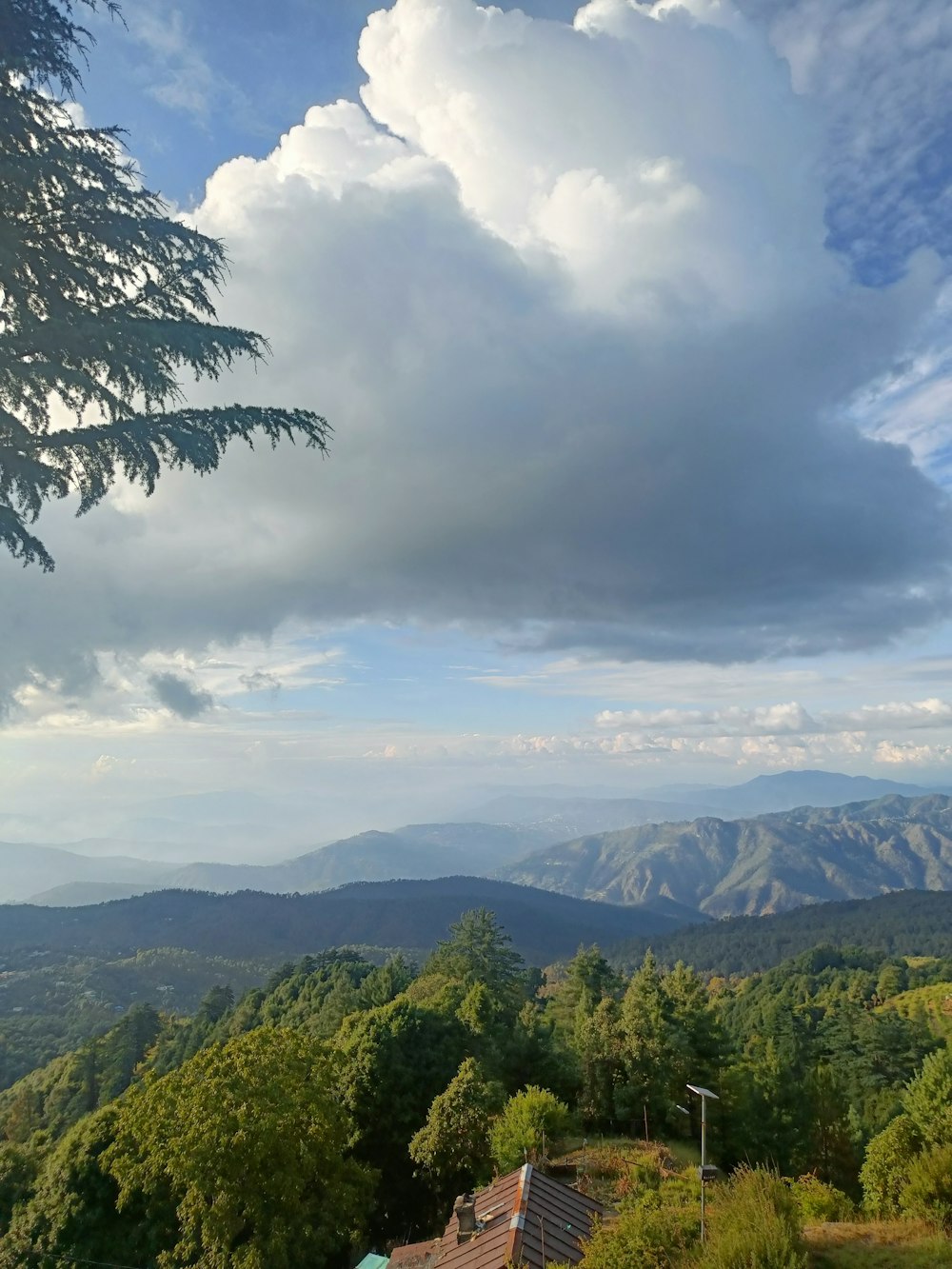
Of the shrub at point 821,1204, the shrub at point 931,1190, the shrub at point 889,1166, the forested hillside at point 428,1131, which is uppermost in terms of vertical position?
the shrub at point 931,1190

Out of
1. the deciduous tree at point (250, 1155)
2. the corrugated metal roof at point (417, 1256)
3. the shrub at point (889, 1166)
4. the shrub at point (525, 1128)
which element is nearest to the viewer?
the shrub at point (889, 1166)

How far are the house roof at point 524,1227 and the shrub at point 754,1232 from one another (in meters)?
5.20

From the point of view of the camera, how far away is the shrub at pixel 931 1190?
47.5ft

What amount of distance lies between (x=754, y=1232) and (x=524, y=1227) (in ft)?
30.2

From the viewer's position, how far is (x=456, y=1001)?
46.8 meters

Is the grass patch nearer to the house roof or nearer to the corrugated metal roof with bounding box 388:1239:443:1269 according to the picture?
the house roof

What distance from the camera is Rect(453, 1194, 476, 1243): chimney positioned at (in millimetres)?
19359

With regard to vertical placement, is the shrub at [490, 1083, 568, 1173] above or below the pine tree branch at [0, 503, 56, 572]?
below

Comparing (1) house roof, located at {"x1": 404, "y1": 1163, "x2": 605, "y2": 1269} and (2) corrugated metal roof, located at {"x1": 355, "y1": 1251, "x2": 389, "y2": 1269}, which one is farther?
(2) corrugated metal roof, located at {"x1": 355, "y1": 1251, "x2": 389, "y2": 1269}

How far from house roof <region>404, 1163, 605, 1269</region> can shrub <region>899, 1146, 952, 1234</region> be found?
6.43 metres

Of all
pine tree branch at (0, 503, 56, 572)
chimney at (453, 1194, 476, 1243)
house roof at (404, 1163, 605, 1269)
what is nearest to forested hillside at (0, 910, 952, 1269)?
house roof at (404, 1163, 605, 1269)

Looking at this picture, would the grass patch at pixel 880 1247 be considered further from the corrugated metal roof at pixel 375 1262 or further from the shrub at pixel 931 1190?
the corrugated metal roof at pixel 375 1262

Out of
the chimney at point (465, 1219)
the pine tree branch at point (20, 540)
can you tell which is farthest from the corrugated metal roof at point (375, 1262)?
the pine tree branch at point (20, 540)

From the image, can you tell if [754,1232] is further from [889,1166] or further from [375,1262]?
[375,1262]
